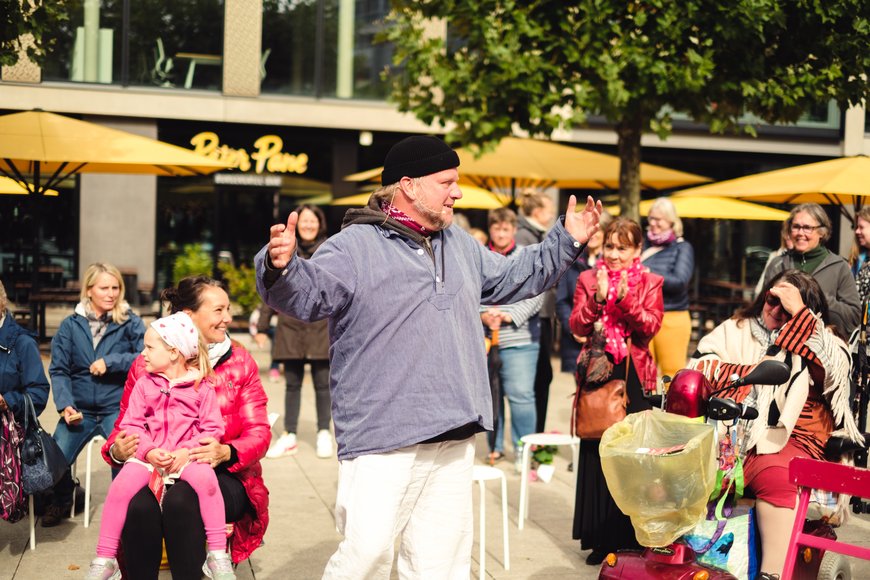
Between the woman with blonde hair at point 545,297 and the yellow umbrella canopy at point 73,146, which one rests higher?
the yellow umbrella canopy at point 73,146

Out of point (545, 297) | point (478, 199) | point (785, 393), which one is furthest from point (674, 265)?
point (478, 199)

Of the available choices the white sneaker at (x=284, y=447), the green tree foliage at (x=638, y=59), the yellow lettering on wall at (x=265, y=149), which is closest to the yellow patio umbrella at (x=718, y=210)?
the green tree foliage at (x=638, y=59)

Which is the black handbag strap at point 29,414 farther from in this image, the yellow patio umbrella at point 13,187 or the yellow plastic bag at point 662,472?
the yellow patio umbrella at point 13,187

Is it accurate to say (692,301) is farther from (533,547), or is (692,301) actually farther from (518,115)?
(533,547)

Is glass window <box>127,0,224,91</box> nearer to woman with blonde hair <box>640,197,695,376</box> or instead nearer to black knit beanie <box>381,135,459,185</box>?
woman with blonde hair <box>640,197,695,376</box>

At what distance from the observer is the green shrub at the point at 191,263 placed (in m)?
17.4

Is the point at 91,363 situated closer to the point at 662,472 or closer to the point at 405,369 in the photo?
the point at 405,369

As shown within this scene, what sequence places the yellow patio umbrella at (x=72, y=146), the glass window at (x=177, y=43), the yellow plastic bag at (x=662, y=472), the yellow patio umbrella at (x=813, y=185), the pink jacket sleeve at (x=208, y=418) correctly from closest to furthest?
the yellow plastic bag at (x=662, y=472) → the pink jacket sleeve at (x=208, y=418) → the yellow patio umbrella at (x=813, y=185) → the yellow patio umbrella at (x=72, y=146) → the glass window at (x=177, y=43)

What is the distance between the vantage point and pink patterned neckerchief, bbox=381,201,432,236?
3705 mm

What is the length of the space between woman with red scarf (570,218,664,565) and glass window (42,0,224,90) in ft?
46.3

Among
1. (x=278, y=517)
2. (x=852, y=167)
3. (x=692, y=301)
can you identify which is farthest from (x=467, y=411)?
(x=692, y=301)

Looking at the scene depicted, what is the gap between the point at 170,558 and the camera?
14.8 ft

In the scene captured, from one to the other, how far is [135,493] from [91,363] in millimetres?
2002

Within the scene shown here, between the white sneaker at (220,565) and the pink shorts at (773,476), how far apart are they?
2.26 meters
